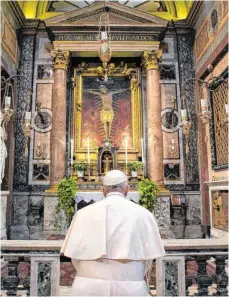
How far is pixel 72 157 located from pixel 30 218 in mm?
2146

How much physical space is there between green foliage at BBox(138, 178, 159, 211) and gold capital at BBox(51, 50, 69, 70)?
4259 millimetres

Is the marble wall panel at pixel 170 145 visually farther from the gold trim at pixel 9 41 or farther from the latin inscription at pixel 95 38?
the gold trim at pixel 9 41

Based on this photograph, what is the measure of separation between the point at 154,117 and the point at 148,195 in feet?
7.77

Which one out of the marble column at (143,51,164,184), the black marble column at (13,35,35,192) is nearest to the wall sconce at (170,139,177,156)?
the marble column at (143,51,164,184)

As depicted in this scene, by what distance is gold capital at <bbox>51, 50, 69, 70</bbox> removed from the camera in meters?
9.62

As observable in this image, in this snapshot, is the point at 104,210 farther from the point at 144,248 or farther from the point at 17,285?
the point at 17,285

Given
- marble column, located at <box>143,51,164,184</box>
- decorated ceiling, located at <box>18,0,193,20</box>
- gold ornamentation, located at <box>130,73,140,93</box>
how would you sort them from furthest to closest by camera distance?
decorated ceiling, located at <box>18,0,193,20</box>
gold ornamentation, located at <box>130,73,140,93</box>
marble column, located at <box>143,51,164,184</box>

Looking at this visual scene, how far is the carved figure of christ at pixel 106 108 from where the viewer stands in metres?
9.86

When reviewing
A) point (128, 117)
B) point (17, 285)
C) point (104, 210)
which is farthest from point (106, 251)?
point (128, 117)

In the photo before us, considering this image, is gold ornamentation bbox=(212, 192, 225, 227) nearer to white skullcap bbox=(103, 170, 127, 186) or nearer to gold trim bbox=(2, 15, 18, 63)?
white skullcap bbox=(103, 170, 127, 186)

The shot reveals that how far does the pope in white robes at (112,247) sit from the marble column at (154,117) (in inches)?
270

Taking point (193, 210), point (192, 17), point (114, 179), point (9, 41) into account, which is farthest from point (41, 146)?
point (114, 179)

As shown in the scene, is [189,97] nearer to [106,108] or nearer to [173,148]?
[173,148]

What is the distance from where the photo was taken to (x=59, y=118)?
937 centimetres
